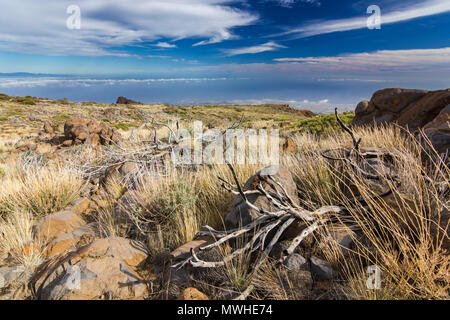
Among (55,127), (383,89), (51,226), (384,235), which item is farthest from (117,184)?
(55,127)

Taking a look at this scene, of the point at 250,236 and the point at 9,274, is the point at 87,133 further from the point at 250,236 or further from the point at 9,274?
the point at 250,236

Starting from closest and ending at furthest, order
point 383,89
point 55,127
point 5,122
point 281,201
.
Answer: point 281,201 → point 383,89 → point 55,127 → point 5,122

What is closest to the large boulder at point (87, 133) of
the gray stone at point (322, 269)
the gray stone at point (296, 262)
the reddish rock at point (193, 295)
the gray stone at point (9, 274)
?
the gray stone at point (9, 274)

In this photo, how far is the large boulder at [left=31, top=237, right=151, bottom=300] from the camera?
7.66ft

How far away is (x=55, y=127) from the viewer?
45.8ft

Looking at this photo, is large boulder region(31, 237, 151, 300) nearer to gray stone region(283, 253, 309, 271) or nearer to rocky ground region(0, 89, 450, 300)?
rocky ground region(0, 89, 450, 300)

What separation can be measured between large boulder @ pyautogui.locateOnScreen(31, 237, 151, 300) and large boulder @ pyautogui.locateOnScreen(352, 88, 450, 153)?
509cm

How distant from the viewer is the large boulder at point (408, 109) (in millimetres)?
5672

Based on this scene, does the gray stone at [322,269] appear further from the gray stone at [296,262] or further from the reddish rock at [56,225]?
the reddish rock at [56,225]

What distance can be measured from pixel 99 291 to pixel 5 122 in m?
26.6

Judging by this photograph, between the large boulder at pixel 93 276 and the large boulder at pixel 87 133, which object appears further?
the large boulder at pixel 87 133

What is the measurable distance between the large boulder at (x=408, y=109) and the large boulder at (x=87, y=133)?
9055 millimetres

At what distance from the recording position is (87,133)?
948cm

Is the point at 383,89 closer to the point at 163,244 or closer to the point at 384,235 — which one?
the point at 384,235
